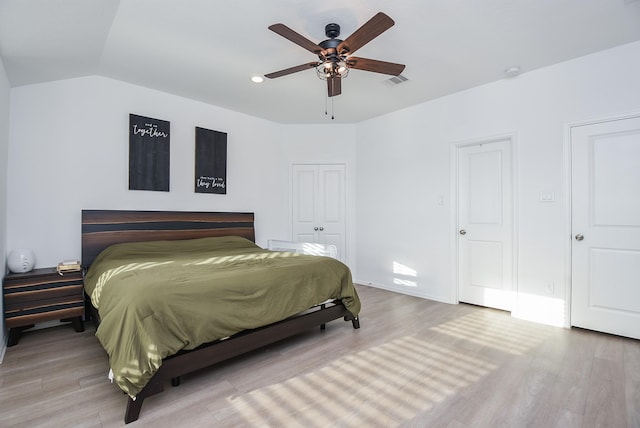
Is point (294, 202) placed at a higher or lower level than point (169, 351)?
higher

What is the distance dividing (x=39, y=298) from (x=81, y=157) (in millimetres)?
1481

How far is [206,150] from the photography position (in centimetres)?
426

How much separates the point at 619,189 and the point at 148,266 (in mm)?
4314

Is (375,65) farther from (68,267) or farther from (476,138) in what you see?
(68,267)

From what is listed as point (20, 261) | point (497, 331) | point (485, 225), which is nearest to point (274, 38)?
point (20, 261)

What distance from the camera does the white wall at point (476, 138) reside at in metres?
3.04

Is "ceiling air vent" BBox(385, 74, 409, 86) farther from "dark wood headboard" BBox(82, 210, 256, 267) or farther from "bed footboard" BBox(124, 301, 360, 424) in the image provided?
"dark wood headboard" BBox(82, 210, 256, 267)

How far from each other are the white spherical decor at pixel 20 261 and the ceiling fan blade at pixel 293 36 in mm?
2990

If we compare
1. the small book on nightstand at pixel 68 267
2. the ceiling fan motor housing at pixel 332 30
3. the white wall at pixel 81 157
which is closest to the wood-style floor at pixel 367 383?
the small book on nightstand at pixel 68 267

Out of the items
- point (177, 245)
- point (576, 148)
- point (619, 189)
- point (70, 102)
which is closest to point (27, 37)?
point (70, 102)

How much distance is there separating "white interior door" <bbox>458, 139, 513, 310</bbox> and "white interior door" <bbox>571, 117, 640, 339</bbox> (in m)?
0.62

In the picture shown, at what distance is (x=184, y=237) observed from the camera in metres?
3.94

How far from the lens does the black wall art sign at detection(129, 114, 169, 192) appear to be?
3607 millimetres

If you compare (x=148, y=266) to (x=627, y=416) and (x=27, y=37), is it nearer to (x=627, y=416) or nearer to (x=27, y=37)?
(x=27, y=37)
